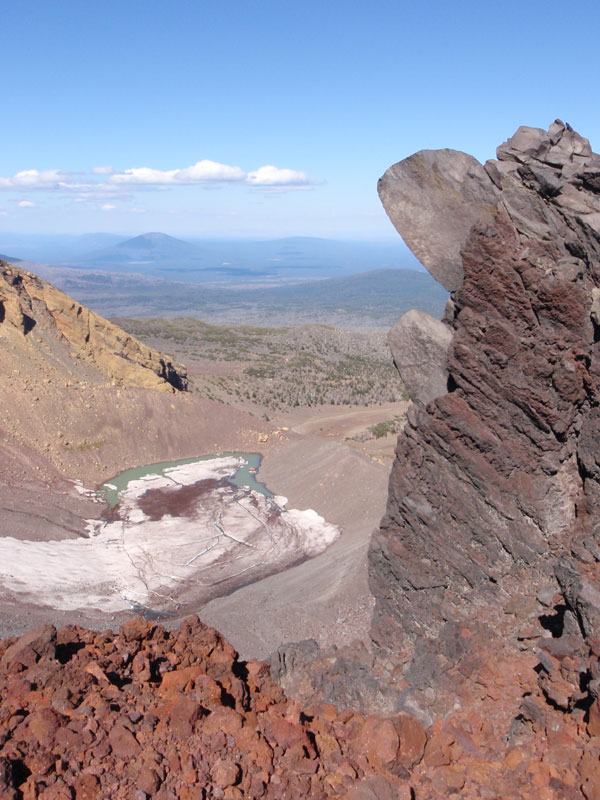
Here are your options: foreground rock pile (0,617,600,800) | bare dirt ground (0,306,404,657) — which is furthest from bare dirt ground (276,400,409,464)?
foreground rock pile (0,617,600,800)

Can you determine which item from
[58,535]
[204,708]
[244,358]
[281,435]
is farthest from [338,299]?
[204,708]

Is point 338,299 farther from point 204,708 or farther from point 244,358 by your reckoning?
point 204,708

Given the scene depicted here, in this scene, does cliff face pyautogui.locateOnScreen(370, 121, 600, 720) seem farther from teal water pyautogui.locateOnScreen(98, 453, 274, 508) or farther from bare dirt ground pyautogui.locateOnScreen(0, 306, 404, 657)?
teal water pyautogui.locateOnScreen(98, 453, 274, 508)

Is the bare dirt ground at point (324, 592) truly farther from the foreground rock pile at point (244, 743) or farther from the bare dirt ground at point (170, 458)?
the foreground rock pile at point (244, 743)

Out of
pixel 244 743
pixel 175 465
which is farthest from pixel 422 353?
pixel 175 465

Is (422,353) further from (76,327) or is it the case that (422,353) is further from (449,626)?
(76,327)

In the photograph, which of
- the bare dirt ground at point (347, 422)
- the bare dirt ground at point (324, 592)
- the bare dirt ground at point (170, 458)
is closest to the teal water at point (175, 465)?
the bare dirt ground at point (170, 458)
